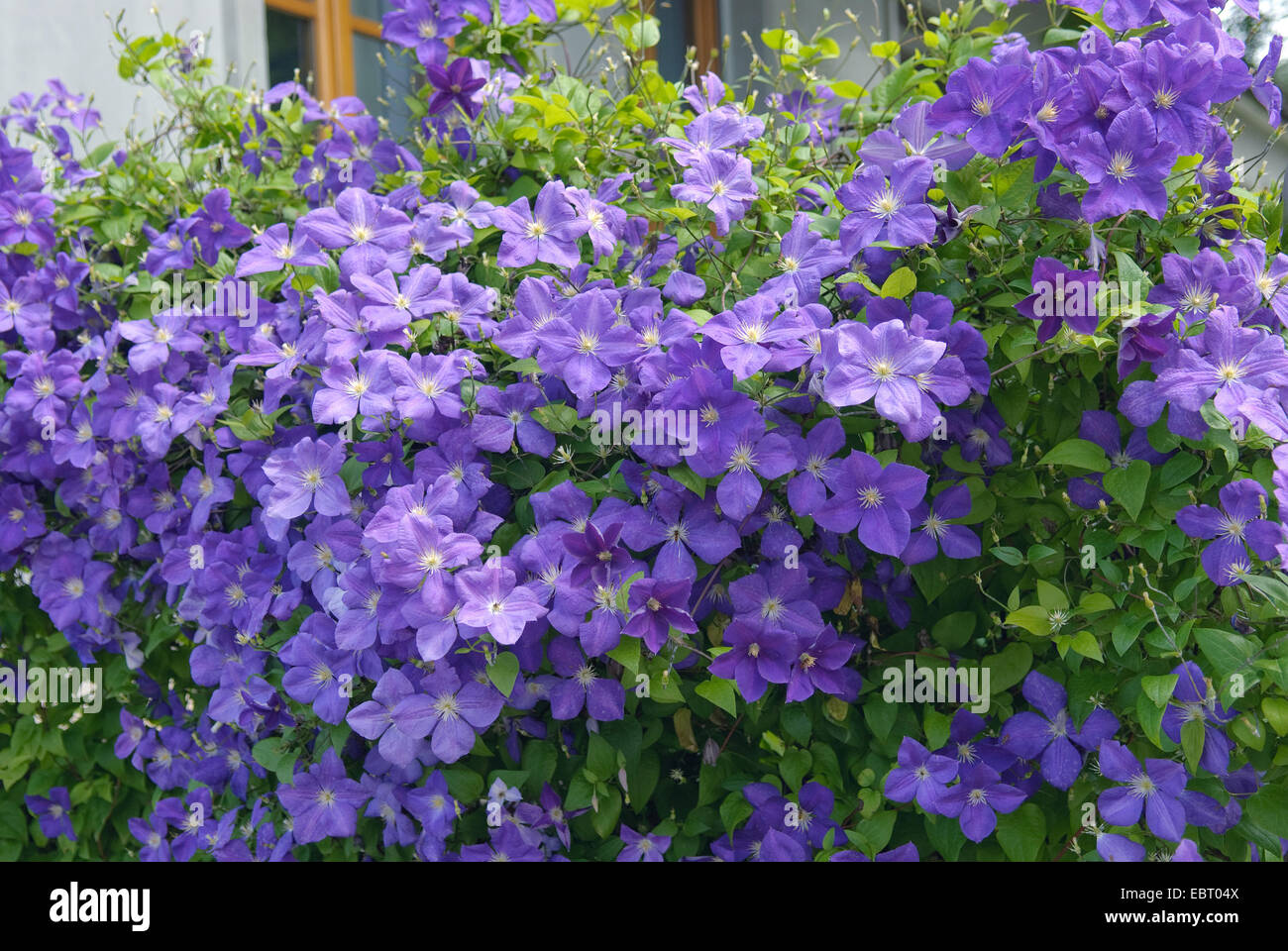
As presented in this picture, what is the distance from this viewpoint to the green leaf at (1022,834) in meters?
1.33

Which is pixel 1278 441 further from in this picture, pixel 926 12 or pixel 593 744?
pixel 926 12

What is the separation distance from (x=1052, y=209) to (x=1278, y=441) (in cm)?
38

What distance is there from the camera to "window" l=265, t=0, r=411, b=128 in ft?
11.8

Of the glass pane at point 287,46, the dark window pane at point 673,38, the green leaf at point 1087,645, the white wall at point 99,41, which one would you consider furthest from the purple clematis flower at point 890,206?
the dark window pane at point 673,38

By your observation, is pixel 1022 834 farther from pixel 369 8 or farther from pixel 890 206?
pixel 369 8

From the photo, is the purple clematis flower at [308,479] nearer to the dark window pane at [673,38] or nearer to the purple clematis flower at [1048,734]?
the purple clematis flower at [1048,734]

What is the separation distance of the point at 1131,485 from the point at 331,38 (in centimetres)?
327

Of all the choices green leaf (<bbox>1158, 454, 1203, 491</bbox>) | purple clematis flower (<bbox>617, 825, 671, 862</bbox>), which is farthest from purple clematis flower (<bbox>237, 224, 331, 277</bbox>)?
green leaf (<bbox>1158, 454, 1203, 491</bbox>)

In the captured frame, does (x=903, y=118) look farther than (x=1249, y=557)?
Yes

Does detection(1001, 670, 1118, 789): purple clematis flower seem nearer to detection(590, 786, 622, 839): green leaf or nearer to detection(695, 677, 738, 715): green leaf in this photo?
detection(695, 677, 738, 715): green leaf

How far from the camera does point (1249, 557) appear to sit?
1227 mm

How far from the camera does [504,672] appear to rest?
1.28 metres

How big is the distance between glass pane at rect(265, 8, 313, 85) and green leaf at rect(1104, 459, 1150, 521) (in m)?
3.05
